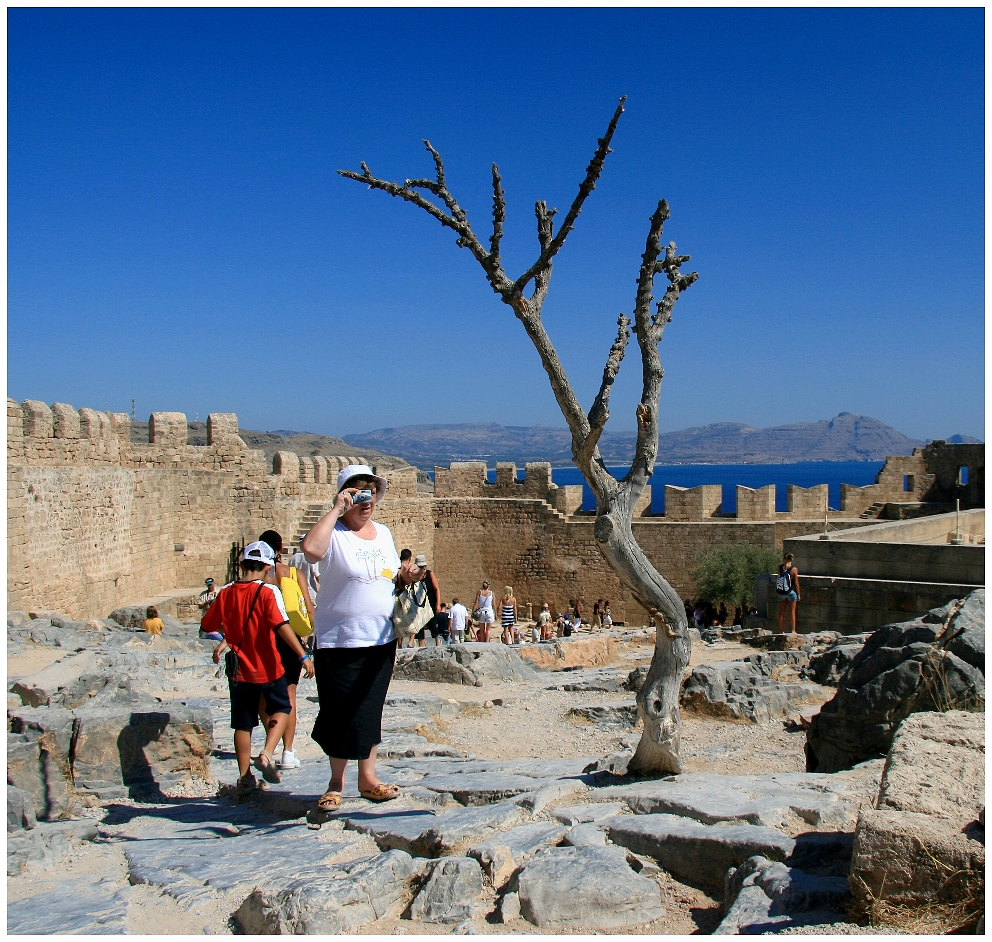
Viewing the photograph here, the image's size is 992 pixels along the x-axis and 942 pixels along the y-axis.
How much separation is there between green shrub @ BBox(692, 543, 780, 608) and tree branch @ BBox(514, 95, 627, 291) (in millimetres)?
16080

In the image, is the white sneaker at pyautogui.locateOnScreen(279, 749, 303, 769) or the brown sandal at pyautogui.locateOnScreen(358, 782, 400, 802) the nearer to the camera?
the brown sandal at pyautogui.locateOnScreen(358, 782, 400, 802)

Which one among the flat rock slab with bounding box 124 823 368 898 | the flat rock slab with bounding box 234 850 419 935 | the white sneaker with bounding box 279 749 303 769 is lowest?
the white sneaker with bounding box 279 749 303 769

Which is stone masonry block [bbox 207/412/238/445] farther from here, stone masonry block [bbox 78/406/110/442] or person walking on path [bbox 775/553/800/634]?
person walking on path [bbox 775/553/800/634]

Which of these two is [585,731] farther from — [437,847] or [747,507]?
[747,507]

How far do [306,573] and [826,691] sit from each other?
5.55 meters

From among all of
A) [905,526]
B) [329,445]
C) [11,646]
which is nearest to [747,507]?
[905,526]

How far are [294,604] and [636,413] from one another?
2.65 m

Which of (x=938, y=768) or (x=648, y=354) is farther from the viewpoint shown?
(x=648, y=354)

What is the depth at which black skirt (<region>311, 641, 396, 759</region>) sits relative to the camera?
A: 4.51 m

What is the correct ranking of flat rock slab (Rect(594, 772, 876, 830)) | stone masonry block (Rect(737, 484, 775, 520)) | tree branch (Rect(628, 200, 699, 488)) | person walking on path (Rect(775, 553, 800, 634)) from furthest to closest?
stone masonry block (Rect(737, 484, 775, 520)) → person walking on path (Rect(775, 553, 800, 634)) → tree branch (Rect(628, 200, 699, 488)) → flat rock slab (Rect(594, 772, 876, 830))

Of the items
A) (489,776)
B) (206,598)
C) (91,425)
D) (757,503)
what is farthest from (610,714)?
(757,503)

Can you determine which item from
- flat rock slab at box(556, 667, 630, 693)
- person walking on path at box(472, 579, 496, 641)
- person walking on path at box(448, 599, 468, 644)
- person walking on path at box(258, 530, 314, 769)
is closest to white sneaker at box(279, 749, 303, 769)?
person walking on path at box(258, 530, 314, 769)

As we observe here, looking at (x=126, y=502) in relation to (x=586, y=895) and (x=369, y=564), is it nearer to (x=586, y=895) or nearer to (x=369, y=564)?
(x=369, y=564)

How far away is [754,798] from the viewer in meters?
4.21
